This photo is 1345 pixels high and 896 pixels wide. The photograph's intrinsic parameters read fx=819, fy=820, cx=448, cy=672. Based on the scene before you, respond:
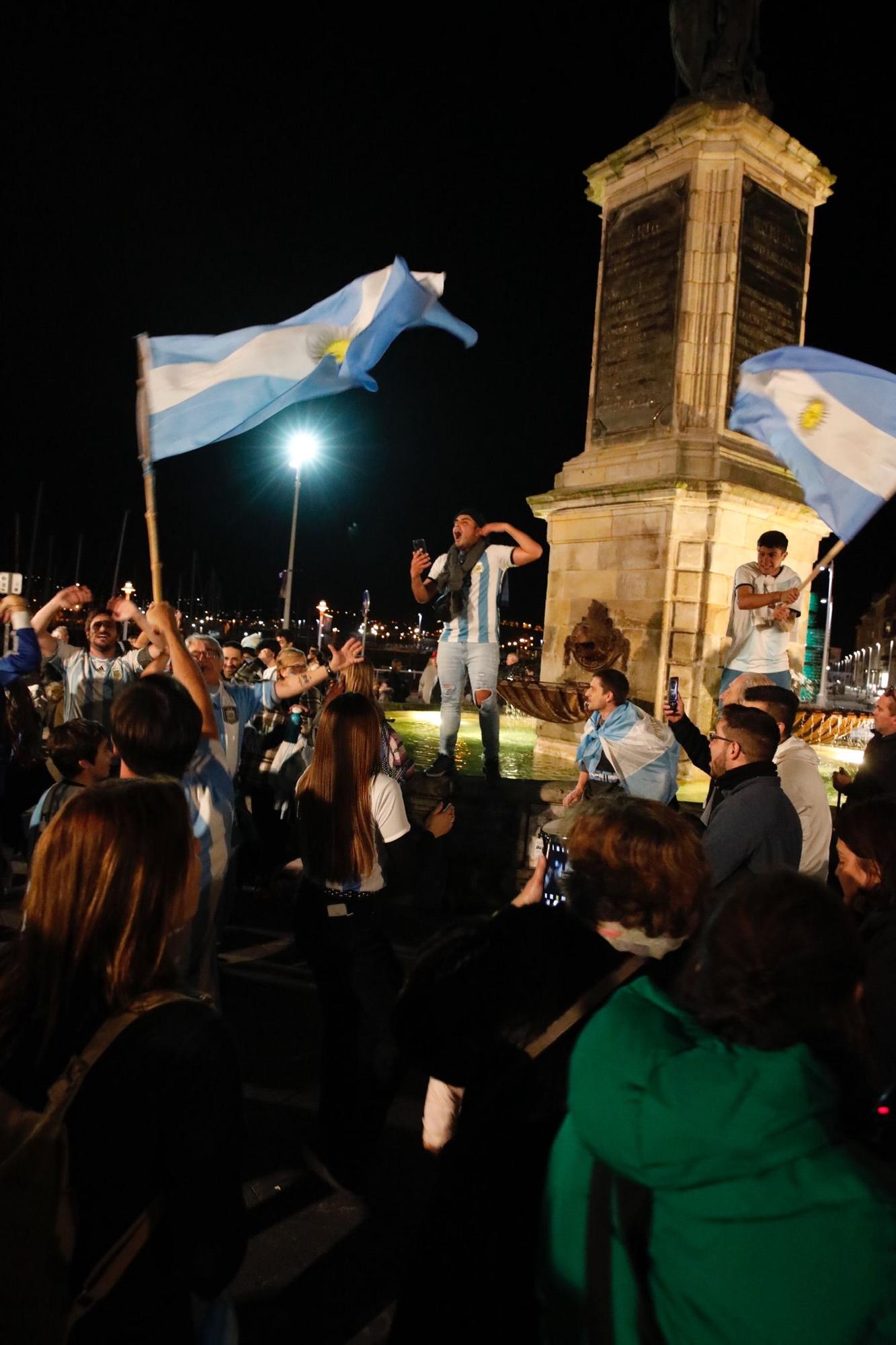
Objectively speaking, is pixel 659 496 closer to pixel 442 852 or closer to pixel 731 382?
pixel 731 382

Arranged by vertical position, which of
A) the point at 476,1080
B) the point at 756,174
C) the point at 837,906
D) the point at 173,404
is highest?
the point at 756,174

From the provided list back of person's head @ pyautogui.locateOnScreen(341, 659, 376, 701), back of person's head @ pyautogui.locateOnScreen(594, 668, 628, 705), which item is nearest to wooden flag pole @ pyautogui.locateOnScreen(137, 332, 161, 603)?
back of person's head @ pyautogui.locateOnScreen(341, 659, 376, 701)

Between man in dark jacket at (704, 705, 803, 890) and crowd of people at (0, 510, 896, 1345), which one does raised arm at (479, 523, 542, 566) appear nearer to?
man in dark jacket at (704, 705, 803, 890)

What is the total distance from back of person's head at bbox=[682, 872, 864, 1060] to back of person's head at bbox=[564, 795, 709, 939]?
0.57 meters

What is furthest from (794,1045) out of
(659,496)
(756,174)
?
(756,174)

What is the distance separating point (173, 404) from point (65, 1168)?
4.54 meters

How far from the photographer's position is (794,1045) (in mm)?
1341

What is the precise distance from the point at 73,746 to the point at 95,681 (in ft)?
7.67

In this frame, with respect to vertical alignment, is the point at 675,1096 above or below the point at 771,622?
below

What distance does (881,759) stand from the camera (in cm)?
481

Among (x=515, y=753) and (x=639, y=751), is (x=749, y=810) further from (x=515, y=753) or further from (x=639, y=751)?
(x=515, y=753)

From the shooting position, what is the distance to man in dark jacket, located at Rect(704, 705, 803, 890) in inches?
136

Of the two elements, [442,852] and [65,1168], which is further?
[442,852]

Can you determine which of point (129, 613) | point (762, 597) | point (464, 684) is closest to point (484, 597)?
point (464, 684)
